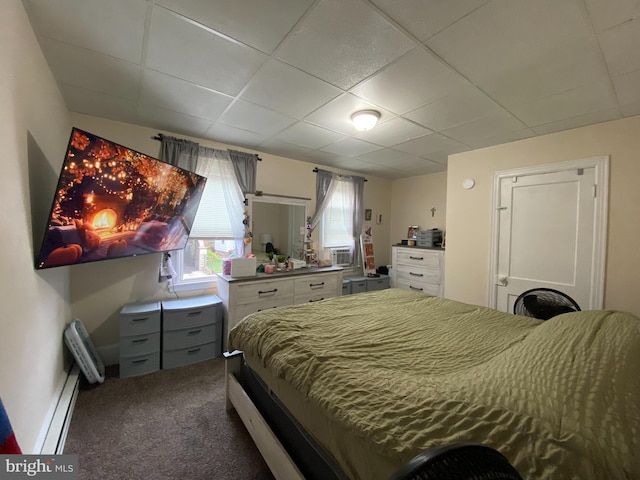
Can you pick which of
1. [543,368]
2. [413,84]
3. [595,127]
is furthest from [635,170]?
[543,368]

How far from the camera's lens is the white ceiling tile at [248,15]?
124cm

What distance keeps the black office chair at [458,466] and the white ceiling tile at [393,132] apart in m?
2.49

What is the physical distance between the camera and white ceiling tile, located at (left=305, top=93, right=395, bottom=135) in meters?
2.12

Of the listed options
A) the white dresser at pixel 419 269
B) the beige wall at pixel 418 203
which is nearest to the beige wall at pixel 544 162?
the white dresser at pixel 419 269

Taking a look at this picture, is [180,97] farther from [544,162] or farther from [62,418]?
[544,162]

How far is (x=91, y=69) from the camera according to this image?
176 centimetres

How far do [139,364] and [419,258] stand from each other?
12.4 ft

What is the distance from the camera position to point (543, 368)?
104 centimetres

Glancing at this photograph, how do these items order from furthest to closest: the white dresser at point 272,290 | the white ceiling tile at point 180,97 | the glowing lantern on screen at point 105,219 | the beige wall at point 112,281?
the white dresser at point 272,290
the beige wall at point 112,281
the white ceiling tile at point 180,97
the glowing lantern on screen at point 105,219

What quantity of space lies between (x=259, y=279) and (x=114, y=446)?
170 centimetres

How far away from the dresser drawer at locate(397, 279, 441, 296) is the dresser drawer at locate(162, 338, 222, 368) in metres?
2.93

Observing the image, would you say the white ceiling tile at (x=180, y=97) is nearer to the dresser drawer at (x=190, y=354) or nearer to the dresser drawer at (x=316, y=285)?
the dresser drawer at (x=316, y=285)

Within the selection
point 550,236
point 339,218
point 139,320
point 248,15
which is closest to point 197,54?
point 248,15

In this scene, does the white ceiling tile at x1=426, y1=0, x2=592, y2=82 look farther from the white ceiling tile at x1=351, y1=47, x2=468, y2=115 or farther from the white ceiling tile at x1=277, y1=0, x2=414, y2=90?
the white ceiling tile at x1=277, y1=0, x2=414, y2=90
